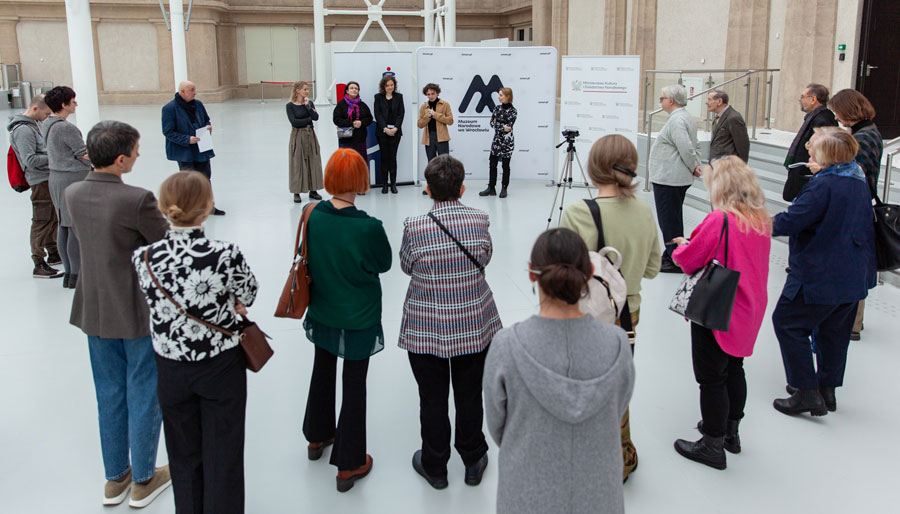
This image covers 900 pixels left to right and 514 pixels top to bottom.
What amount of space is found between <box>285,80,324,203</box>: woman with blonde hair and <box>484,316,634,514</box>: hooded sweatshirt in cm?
766

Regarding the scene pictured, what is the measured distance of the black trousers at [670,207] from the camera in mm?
6500

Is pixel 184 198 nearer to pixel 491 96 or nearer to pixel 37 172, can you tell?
pixel 37 172

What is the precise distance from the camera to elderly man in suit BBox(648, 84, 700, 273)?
20.8ft

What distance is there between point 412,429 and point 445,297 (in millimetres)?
1147

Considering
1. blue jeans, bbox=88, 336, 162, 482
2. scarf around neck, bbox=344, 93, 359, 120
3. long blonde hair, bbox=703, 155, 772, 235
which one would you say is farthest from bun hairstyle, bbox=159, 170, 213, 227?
scarf around neck, bbox=344, 93, 359, 120

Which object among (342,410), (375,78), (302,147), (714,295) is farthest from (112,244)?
(375,78)

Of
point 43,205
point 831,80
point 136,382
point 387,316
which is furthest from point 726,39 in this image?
point 136,382

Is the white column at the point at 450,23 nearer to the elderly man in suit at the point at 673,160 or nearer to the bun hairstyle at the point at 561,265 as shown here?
the elderly man in suit at the point at 673,160

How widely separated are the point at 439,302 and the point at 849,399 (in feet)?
8.78

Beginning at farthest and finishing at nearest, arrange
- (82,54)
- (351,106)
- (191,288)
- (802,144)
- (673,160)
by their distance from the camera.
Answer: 1. (351,106)
2. (82,54)
3. (673,160)
4. (802,144)
5. (191,288)

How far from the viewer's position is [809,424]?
3914mm

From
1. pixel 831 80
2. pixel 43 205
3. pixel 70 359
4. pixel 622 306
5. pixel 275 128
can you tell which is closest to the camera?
pixel 622 306

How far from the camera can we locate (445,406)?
3197 millimetres

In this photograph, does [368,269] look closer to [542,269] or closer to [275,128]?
[542,269]
